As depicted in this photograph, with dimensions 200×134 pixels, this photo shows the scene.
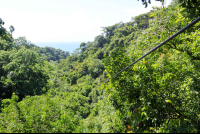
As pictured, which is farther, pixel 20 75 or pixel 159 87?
pixel 20 75

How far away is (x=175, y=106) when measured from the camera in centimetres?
378

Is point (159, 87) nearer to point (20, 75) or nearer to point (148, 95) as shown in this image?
point (148, 95)

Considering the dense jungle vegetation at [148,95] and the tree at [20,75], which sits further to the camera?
the tree at [20,75]

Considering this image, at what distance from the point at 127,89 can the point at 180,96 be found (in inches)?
66.2

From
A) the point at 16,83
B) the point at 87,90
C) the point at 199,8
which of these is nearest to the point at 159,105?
the point at 199,8

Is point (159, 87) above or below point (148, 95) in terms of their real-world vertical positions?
above

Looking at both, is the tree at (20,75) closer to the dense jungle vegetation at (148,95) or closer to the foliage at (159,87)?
the dense jungle vegetation at (148,95)

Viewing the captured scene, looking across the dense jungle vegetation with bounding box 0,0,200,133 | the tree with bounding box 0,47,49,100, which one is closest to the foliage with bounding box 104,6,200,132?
the dense jungle vegetation with bounding box 0,0,200,133

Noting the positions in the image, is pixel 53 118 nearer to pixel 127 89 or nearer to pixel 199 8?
pixel 127 89

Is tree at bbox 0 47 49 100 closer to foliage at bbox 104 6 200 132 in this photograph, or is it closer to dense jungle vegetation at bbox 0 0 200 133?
dense jungle vegetation at bbox 0 0 200 133

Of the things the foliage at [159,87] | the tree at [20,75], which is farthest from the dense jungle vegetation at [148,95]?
the tree at [20,75]

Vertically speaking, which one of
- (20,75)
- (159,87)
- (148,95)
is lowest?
(148,95)

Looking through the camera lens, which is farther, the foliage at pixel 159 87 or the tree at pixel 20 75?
the tree at pixel 20 75

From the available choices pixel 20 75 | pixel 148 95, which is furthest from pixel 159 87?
pixel 20 75
